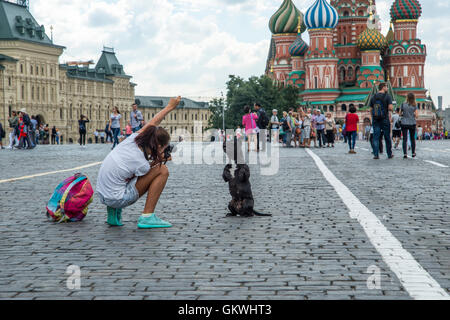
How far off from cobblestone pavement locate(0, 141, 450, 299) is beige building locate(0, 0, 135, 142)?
96200 mm

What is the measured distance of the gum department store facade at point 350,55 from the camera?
10369 cm

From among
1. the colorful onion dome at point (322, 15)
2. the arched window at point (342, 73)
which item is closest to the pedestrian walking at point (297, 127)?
the colorful onion dome at point (322, 15)

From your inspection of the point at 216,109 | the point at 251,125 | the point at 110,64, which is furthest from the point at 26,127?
the point at 110,64

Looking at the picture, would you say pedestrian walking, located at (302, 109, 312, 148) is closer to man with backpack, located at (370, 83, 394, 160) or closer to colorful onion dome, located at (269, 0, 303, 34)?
man with backpack, located at (370, 83, 394, 160)

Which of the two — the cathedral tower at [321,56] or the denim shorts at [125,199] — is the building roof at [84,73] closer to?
the cathedral tower at [321,56]

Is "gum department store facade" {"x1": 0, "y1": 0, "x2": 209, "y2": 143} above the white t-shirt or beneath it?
above

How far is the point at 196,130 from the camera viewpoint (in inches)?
7505

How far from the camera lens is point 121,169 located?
7.13 metres

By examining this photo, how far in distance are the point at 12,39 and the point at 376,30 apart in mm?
50362

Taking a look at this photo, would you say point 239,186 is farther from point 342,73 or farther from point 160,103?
point 160,103

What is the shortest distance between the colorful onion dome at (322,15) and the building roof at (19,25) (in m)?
39.4

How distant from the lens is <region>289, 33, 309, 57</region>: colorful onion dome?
109062 mm

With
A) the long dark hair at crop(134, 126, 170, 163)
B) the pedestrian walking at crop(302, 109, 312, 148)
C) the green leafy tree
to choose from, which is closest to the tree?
the green leafy tree
